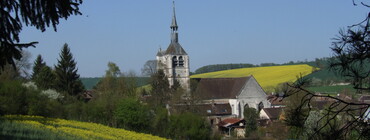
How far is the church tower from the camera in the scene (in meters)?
67.9

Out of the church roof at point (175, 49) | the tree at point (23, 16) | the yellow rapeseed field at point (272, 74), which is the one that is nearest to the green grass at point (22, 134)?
the tree at point (23, 16)

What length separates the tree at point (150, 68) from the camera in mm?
64688

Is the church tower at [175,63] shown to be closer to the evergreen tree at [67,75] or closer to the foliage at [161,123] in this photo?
the evergreen tree at [67,75]

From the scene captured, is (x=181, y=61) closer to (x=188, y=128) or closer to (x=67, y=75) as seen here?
(x=67, y=75)

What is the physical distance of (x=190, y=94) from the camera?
177 feet

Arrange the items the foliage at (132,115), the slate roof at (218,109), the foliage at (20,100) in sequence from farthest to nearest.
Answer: the slate roof at (218,109)
the foliage at (132,115)
the foliage at (20,100)

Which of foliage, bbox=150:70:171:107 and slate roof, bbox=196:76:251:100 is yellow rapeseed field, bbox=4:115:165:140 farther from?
slate roof, bbox=196:76:251:100

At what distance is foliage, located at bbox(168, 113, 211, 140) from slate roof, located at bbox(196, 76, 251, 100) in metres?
23.3

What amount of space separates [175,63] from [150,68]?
16.7ft

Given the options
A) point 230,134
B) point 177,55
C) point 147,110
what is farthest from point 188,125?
point 177,55

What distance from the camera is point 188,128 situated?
41.0 meters

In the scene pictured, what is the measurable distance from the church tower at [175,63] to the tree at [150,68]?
2.84ft

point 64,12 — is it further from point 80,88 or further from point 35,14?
point 80,88

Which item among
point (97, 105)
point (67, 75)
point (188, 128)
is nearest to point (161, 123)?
point (188, 128)
